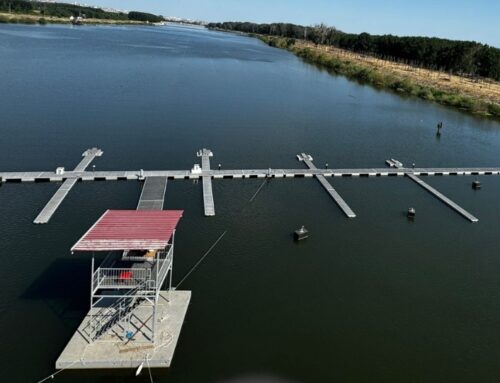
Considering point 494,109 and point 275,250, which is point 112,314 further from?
point 494,109

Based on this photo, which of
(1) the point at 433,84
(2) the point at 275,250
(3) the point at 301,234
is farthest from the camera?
(1) the point at 433,84

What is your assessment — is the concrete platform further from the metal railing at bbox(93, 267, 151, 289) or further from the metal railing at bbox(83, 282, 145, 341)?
the metal railing at bbox(93, 267, 151, 289)

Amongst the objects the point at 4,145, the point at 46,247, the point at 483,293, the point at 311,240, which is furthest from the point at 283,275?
the point at 4,145

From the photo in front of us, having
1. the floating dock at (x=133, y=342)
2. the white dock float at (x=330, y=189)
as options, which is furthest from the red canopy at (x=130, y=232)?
the white dock float at (x=330, y=189)

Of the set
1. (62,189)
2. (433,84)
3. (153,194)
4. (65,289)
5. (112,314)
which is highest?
(433,84)

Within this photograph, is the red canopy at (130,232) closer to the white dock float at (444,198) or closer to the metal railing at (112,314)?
the metal railing at (112,314)

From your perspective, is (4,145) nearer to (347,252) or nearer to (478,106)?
(347,252)

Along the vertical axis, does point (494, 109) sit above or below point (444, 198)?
above

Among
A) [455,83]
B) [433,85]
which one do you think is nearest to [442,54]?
[455,83]
